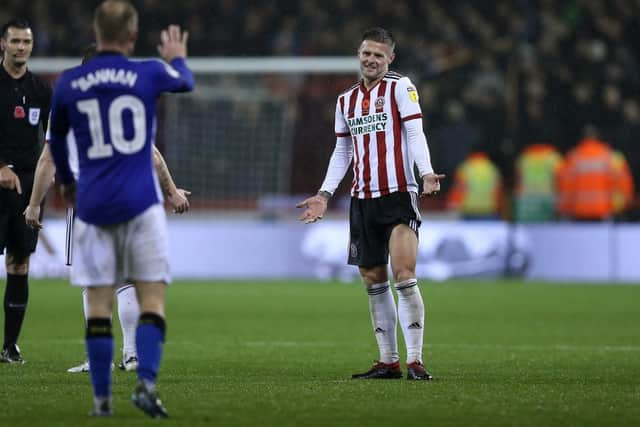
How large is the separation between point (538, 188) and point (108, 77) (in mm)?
16705

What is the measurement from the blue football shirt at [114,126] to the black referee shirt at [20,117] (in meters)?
3.32

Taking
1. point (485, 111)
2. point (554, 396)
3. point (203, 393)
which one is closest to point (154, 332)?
point (203, 393)

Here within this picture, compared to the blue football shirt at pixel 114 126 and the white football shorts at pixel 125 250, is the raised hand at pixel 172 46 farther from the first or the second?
the white football shorts at pixel 125 250

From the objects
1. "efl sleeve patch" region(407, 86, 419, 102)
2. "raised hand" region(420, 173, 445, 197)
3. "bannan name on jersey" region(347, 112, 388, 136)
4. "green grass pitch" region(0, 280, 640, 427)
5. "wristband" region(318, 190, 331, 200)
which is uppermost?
"efl sleeve patch" region(407, 86, 419, 102)

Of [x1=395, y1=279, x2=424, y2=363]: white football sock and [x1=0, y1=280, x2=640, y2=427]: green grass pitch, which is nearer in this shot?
[x1=0, y1=280, x2=640, y2=427]: green grass pitch

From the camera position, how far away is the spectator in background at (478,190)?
22344mm

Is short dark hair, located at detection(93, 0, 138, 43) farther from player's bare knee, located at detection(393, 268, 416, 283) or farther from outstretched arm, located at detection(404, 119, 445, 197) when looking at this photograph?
player's bare knee, located at detection(393, 268, 416, 283)

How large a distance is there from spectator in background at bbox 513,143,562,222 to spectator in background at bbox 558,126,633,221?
0.37 metres

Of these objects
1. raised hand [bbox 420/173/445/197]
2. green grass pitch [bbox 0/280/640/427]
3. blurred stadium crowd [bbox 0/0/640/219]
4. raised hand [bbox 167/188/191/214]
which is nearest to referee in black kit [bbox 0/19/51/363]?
green grass pitch [bbox 0/280/640/427]

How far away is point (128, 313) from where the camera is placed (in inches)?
342

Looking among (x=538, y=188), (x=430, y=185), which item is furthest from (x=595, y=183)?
(x=430, y=185)

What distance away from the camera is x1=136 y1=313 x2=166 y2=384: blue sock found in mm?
6027

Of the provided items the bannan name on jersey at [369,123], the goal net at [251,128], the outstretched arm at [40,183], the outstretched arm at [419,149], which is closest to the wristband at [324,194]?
the bannan name on jersey at [369,123]

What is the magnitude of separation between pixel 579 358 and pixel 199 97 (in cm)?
1349
